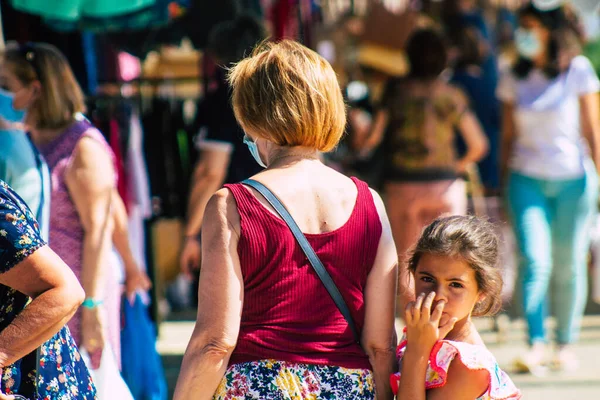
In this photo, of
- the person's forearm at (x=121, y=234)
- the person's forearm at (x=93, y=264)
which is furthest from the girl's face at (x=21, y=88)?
the person's forearm at (x=121, y=234)

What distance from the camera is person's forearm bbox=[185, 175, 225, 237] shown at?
462cm

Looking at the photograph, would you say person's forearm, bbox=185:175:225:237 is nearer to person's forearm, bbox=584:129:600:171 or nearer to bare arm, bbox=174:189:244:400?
person's forearm, bbox=584:129:600:171

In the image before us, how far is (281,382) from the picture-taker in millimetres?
2260

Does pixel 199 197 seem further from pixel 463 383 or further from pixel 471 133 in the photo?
pixel 463 383

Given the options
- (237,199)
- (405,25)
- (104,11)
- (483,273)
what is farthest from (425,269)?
(405,25)

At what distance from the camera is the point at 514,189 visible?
5699mm

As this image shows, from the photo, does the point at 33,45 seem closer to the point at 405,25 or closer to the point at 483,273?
the point at 483,273

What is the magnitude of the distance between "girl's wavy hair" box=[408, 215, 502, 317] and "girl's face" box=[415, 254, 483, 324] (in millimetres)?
16

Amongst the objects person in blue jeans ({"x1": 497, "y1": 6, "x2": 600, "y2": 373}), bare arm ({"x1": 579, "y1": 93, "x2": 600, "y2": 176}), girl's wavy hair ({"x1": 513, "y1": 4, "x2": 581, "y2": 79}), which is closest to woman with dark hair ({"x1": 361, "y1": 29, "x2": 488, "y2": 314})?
person in blue jeans ({"x1": 497, "y1": 6, "x2": 600, "y2": 373})

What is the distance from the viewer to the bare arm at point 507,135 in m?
5.79

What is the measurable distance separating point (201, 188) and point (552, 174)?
208cm

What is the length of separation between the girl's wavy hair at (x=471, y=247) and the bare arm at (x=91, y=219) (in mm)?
1427

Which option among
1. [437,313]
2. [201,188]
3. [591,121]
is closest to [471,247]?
[437,313]

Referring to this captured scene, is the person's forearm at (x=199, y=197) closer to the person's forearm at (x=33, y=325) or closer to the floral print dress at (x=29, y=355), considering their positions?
the floral print dress at (x=29, y=355)
